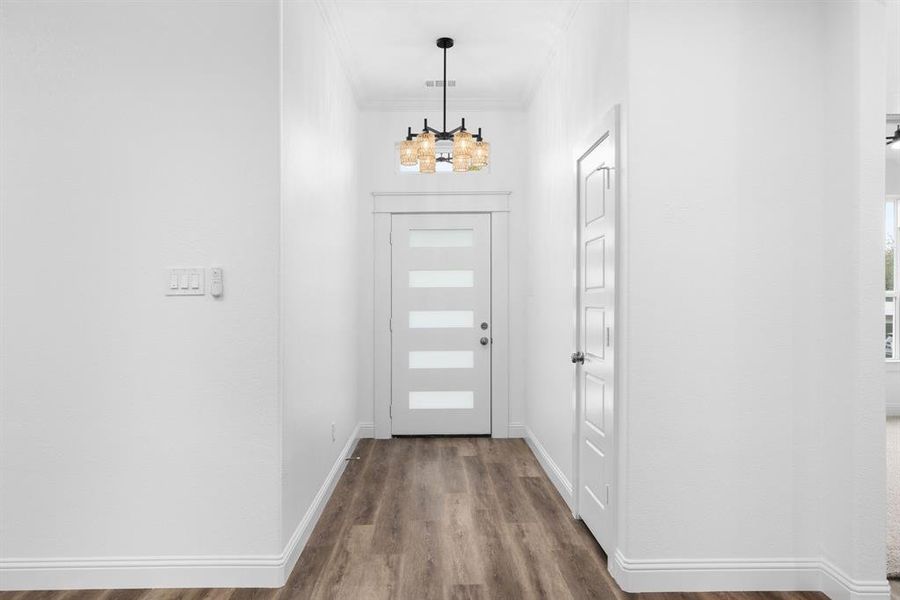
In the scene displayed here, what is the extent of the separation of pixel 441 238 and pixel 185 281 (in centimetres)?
299

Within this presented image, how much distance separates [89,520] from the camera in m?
2.58

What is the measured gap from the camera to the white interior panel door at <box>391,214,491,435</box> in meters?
5.30

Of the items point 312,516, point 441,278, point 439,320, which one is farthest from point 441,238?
point 312,516

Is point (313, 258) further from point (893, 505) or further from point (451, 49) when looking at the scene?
point (893, 505)

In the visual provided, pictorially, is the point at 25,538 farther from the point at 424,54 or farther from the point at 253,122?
the point at 424,54

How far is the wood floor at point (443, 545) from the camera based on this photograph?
8.25ft

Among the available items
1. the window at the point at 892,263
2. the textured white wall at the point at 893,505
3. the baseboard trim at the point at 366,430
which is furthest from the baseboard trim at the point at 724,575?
the window at the point at 892,263

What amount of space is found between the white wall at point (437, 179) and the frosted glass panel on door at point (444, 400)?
1.45 feet

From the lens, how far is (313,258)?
128 inches

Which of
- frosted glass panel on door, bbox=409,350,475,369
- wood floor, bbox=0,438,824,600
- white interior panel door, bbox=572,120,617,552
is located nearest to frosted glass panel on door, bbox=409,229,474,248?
frosted glass panel on door, bbox=409,350,475,369

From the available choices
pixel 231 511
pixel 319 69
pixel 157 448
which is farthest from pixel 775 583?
pixel 319 69

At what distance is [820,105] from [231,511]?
3.04 metres

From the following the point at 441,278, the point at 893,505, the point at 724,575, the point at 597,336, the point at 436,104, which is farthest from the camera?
the point at 441,278

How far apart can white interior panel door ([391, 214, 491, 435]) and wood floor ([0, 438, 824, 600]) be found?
87cm
